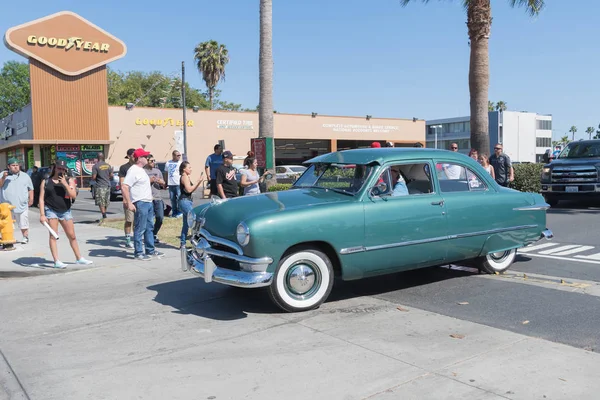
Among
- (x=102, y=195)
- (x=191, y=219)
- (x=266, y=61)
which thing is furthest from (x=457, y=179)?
(x=102, y=195)

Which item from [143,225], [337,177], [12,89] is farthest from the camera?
[12,89]

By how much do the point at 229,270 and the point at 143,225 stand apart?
12.4ft

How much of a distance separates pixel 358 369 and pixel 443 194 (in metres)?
3.04

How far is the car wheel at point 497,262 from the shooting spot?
7.60 metres

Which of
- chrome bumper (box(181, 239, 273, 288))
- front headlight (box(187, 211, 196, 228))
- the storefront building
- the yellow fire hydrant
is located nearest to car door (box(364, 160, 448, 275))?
chrome bumper (box(181, 239, 273, 288))

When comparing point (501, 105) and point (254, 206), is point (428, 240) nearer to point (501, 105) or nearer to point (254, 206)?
point (254, 206)

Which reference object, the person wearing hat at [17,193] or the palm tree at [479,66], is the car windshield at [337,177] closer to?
the person wearing hat at [17,193]

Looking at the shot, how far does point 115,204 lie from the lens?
22.2 metres

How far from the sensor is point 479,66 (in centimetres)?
1683

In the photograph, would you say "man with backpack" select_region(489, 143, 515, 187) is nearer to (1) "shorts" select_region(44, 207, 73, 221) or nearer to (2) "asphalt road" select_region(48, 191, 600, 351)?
(2) "asphalt road" select_region(48, 191, 600, 351)

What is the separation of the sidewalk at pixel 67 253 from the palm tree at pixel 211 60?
142 feet

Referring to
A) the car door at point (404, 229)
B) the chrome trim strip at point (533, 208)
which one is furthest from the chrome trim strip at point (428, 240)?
→ the chrome trim strip at point (533, 208)

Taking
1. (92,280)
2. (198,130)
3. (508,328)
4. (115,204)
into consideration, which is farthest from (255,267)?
(198,130)

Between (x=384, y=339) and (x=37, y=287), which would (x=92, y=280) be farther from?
(x=384, y=339)
